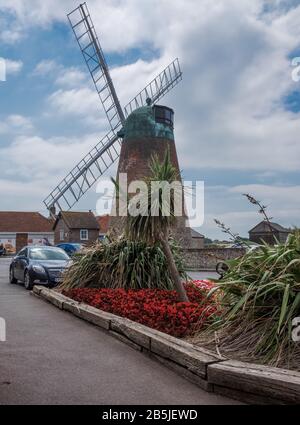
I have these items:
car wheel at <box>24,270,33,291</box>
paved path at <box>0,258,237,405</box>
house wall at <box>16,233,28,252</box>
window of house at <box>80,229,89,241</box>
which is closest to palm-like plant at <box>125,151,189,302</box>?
paved path at <box>0,258,237,405</box>

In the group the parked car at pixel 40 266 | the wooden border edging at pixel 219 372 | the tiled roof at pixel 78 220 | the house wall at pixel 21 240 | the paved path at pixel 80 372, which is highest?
the tiled roof at pixel 78 220

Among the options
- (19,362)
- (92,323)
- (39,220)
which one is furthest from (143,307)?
(39,220)

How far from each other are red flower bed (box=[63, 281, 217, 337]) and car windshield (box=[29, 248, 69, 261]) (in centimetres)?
484

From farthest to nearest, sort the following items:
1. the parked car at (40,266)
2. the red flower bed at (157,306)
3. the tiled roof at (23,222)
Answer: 1. the tiled roof at (23,222)
2. the parked car at (40,266)
3. the red flower bed at (157,306)

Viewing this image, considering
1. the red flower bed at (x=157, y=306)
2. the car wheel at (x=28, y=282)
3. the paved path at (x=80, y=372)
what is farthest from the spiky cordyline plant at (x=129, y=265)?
the car wheel at (x=28, y=282)

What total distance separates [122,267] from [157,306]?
2.75 m

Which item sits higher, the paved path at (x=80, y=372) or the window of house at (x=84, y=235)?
the window of house at (x=84, y=235)

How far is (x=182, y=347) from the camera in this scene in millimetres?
5012

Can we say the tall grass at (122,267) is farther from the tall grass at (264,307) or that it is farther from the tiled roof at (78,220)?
the tiled roof at (78,220)

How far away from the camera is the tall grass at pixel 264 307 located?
183 inches

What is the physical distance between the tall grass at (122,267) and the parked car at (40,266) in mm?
2184

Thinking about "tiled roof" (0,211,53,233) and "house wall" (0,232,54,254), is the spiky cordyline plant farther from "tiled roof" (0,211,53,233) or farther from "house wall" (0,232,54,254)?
"tiled roof" (0,211,53,233)

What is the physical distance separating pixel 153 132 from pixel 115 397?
2704cm

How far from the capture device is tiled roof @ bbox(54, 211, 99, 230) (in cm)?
5628
